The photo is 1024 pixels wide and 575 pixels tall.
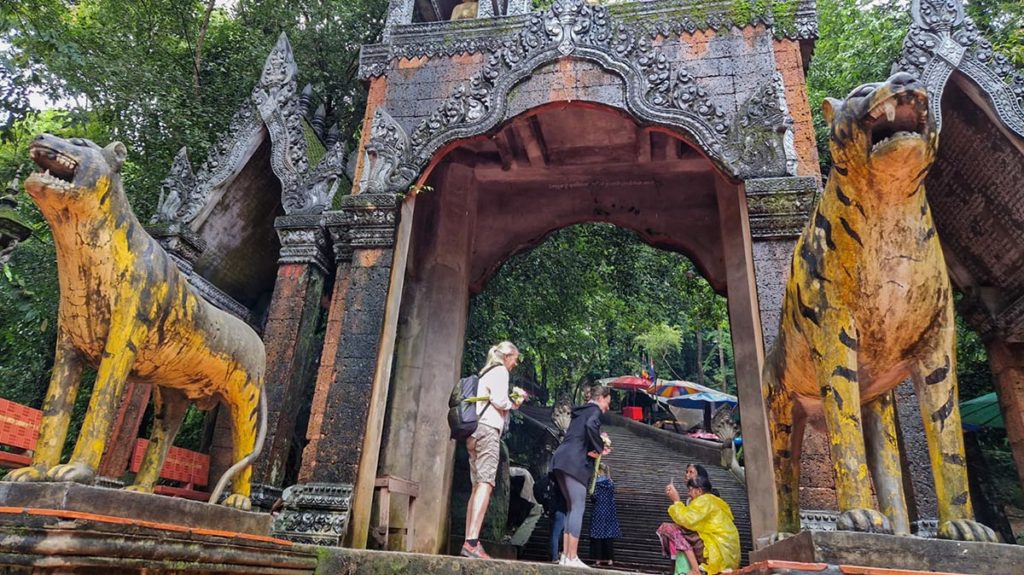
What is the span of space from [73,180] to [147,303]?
781 mm

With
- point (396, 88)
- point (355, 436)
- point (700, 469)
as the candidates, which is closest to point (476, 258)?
point (396, 88)

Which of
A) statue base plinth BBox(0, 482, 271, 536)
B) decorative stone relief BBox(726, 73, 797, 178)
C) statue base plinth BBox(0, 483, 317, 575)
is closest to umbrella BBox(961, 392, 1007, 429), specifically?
decorative stone relief BBox(726, 73, 797, 178)

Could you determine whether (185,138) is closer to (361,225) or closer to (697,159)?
(361,225)

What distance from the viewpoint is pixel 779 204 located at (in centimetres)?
589

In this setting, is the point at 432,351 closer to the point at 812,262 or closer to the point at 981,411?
the point at 812,262

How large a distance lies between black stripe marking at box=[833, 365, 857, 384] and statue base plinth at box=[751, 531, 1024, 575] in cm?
80

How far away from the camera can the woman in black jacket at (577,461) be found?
17.9 ft

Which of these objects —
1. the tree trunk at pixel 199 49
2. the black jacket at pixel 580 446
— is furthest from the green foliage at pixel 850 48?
the tree trunk at pixel 199 49

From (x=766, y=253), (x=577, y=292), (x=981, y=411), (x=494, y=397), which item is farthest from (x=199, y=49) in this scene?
(x=981, y=411)

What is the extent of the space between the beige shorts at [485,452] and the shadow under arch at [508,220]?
2.25m

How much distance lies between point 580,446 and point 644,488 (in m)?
9.17

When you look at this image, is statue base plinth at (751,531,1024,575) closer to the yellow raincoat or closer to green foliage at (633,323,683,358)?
the yellow raincoat

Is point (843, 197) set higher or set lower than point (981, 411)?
lower

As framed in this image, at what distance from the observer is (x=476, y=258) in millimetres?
9875
